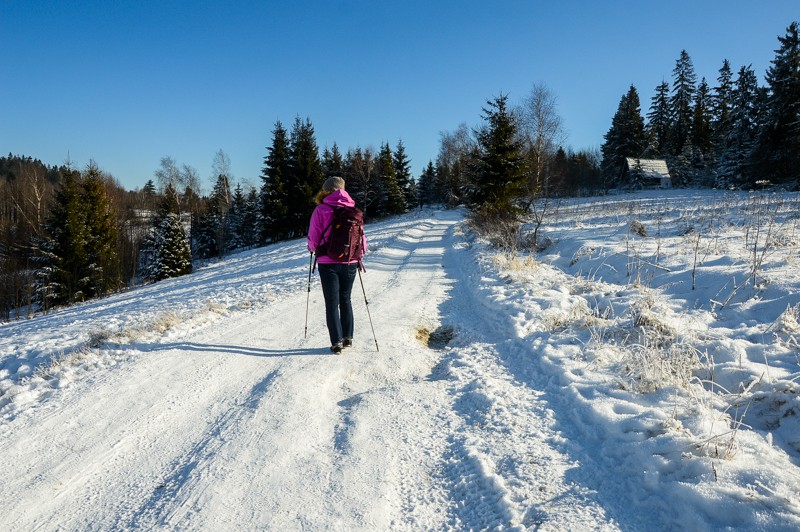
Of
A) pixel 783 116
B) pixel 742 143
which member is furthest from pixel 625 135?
pixel 783 116

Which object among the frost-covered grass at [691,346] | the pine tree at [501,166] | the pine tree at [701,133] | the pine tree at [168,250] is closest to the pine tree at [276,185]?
the pine tree at [168,250]

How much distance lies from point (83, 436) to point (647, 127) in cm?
6297

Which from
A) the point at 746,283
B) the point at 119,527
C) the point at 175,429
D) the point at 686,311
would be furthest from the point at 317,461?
the point at 746,283

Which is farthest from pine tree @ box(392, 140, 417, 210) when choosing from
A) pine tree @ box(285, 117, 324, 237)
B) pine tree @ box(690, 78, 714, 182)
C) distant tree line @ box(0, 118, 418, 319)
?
pine tree @ box(690, 78, 714, 182)

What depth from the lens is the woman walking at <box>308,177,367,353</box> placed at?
458cm

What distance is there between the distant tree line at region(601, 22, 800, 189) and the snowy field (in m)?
26.4

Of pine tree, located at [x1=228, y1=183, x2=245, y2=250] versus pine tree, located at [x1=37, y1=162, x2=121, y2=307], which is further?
pine tree, located at [x1=228, y1=183, x2=245, y2=250]

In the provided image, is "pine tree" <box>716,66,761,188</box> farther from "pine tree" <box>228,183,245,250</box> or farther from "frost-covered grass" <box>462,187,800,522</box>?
"pine tree" <box>228,183,245,250</box>

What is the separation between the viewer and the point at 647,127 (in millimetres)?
50875

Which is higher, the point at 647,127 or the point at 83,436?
the point at 647,127

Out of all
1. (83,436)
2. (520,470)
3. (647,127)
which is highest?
(647,127)

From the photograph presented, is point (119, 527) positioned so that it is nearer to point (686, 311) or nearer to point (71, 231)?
point (686, 311)

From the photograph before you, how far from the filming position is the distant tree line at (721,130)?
28.0 metres

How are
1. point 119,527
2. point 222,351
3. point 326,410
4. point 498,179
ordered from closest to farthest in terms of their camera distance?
point 119,527 < point 326,410 < point 222,351 < point 498,179
